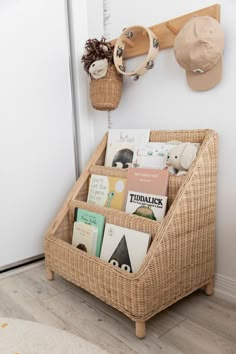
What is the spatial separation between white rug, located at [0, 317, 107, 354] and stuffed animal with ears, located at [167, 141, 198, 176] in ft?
2.28

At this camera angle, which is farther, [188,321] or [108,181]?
[108,181]

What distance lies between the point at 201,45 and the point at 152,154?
19.0 inches

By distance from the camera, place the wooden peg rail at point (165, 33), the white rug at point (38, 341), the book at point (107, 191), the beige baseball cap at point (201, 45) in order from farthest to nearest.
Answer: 1. the book at point (107, 191)
2. the wooden peg rail at point (165, 33)
3. the beige baseball cap at point (201, 45)
4. the white rug at point (38, 341)

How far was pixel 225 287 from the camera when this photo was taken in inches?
51.8

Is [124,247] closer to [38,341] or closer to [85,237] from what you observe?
[85,237]

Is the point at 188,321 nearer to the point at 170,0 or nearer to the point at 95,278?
the point at 95,278

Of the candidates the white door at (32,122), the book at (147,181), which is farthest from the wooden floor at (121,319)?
the book at (147,181)

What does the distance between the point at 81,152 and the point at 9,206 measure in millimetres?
521

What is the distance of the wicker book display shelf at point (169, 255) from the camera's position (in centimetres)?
107

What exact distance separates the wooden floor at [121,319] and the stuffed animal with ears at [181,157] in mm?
542

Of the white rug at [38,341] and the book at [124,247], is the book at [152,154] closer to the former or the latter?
the book at [124,247]

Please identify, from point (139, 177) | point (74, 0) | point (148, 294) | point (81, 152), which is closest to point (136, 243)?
point (148, 294)

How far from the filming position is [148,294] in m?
1.05

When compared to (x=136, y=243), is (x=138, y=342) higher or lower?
lower
